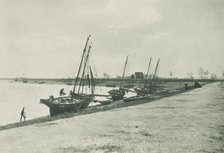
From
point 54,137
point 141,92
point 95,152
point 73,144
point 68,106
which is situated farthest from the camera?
point 141,92

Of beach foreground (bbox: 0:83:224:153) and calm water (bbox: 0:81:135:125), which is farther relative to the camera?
calm water (bbox: 0:81:135:125)

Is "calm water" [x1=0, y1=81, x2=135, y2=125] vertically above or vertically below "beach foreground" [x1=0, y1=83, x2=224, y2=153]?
below

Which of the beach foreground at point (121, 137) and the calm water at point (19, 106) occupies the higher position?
the beach foreground at point (121, 137)

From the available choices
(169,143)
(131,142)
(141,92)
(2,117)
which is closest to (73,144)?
(131,142)

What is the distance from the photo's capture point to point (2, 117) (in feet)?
124

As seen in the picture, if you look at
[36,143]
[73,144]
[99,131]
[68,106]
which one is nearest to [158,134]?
[99,131]

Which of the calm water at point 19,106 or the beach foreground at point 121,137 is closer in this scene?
the beach foreground at point 121,137

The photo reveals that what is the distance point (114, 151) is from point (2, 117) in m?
29.2

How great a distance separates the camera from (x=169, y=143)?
1387 cm

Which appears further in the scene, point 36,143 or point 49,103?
point 49,103

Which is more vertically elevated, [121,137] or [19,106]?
[121,137]

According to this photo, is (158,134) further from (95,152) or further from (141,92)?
(141,92)

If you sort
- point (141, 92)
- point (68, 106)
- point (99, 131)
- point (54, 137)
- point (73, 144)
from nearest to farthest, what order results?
1. point (73, 144)
2. point (54, 137)
3. point (99, 131)
4. point (68, 106)
5. point (141, 92)

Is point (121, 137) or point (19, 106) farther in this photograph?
point (19, 106)
